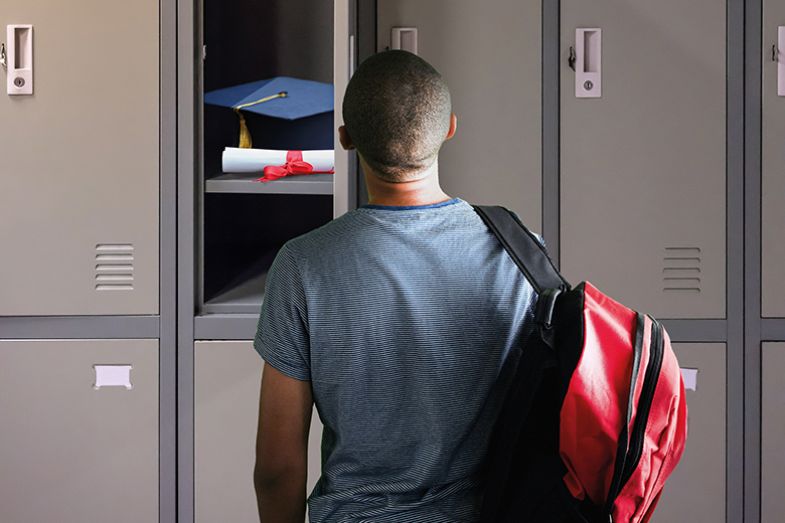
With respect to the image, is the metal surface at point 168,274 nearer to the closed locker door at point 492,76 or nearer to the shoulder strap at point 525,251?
the closed locker door at point 492,76

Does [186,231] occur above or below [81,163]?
below

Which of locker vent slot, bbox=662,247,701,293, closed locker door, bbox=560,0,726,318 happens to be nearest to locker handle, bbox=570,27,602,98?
closed locker door, bbox=560,0,726,318

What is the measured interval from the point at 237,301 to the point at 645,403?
1.40 m

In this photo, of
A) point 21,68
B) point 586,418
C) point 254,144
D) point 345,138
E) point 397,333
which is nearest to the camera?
point 586,418

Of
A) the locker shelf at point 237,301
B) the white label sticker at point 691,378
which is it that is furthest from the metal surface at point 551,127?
the locker shelf at point 237,301

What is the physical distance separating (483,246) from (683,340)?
1.36 metres

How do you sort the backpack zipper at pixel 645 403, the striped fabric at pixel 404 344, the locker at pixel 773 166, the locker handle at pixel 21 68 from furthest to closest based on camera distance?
1. the locker at pixel 773 166
2. the locker handle at pixel 21 68
3. the striped fabric at pixel 404 344
4. the backpack zipper at pixel 645 403

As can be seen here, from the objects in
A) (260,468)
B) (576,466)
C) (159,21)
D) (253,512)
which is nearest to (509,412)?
(576,466)

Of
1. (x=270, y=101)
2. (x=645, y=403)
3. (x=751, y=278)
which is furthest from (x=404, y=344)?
(x=751, y=278)

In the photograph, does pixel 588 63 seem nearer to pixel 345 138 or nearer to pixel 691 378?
pixel 691 378

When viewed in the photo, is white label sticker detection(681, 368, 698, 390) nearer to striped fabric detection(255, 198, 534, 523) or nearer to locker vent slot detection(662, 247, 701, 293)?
locker vent slot detection(662, 247, 701, 293)

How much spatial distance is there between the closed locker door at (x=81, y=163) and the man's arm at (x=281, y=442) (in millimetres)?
1083

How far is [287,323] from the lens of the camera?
3.34 feet

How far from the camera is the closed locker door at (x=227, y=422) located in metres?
2.08
